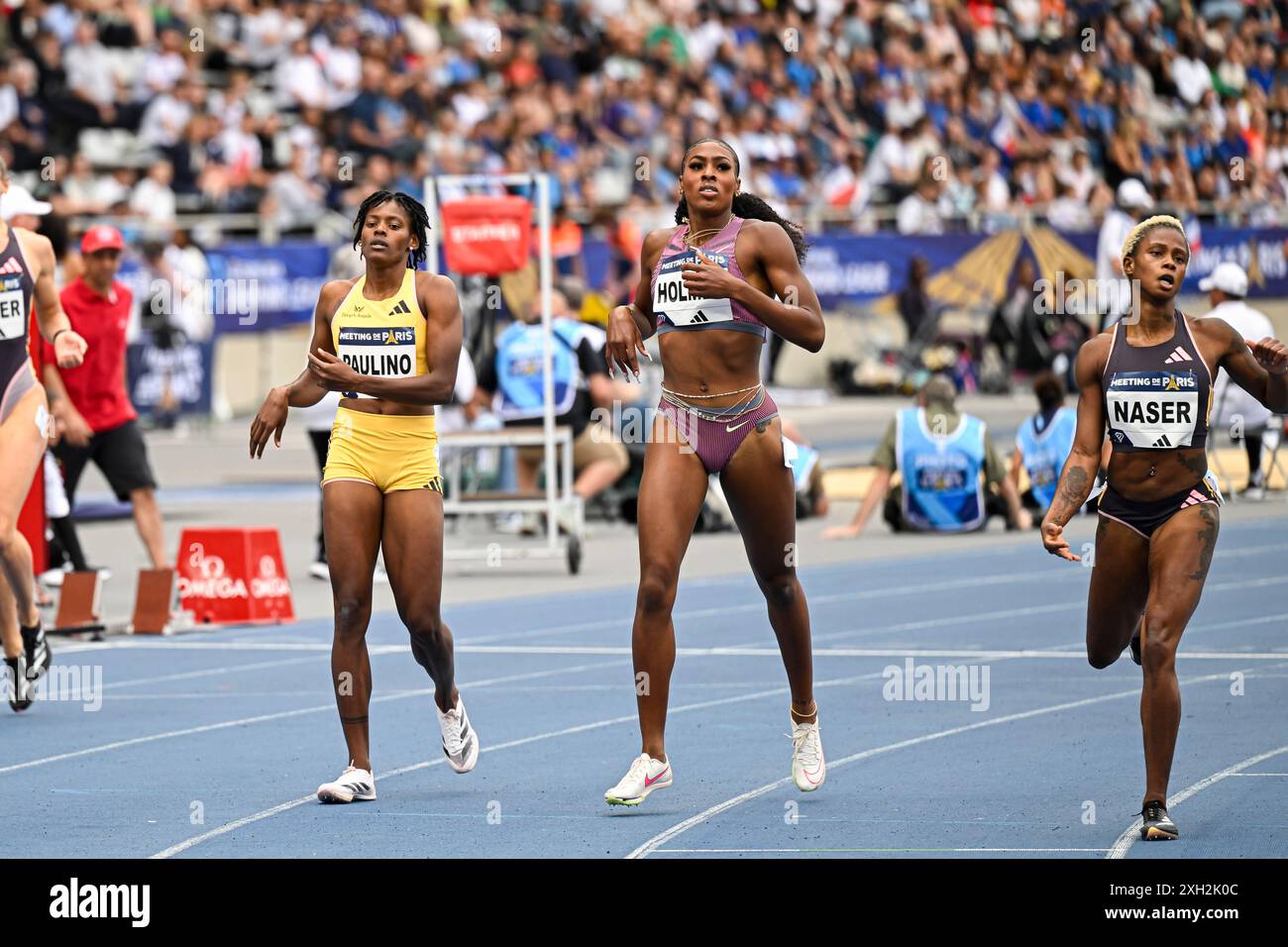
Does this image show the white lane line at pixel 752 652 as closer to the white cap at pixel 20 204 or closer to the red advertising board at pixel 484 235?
the white cap at pixel 20 204

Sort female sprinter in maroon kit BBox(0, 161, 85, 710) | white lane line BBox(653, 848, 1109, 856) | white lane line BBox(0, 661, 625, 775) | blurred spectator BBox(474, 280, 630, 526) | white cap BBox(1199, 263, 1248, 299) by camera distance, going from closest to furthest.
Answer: white lane line BBox(653, 848, 1109, 856) → white lane line BBox(0, 661, 625, 775) → female sprinter in maroon kit BBox(0, 161, 85, 710) → blurred spectator BBox(474, 280, 630, 526) → white cap BBox(1199, 263, 1248, 299)

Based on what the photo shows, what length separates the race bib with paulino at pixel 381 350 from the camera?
27.8 ft

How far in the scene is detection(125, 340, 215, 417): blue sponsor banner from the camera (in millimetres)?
25078

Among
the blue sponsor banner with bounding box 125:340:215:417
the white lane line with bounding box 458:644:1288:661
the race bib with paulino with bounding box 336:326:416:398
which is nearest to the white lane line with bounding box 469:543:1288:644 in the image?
the white lane line with bounding box 458:644:1288:661

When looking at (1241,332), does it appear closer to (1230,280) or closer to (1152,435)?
(1230,280)

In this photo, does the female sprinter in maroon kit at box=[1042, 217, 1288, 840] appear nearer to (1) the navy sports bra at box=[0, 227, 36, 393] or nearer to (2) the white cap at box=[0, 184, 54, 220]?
(1) the navy sports bra at box=[0, 227, 36, 393]

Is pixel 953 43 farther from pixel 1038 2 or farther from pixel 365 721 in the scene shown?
pixel 365 721

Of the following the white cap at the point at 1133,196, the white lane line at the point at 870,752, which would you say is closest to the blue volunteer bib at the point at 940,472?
the white lane line at the point at 870,752

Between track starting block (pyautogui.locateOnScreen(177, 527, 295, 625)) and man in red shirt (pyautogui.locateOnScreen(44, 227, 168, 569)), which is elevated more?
man in red shirt (pyautogui.locateOnScreen(44, 227, 168, 569))

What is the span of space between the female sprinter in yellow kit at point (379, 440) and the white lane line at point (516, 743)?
1.10 ft

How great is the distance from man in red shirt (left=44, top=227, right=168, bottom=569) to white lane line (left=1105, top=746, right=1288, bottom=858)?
23.7ft

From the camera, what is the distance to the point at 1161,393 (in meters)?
7.71

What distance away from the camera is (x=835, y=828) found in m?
7.69

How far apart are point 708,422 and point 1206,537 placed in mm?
1724
